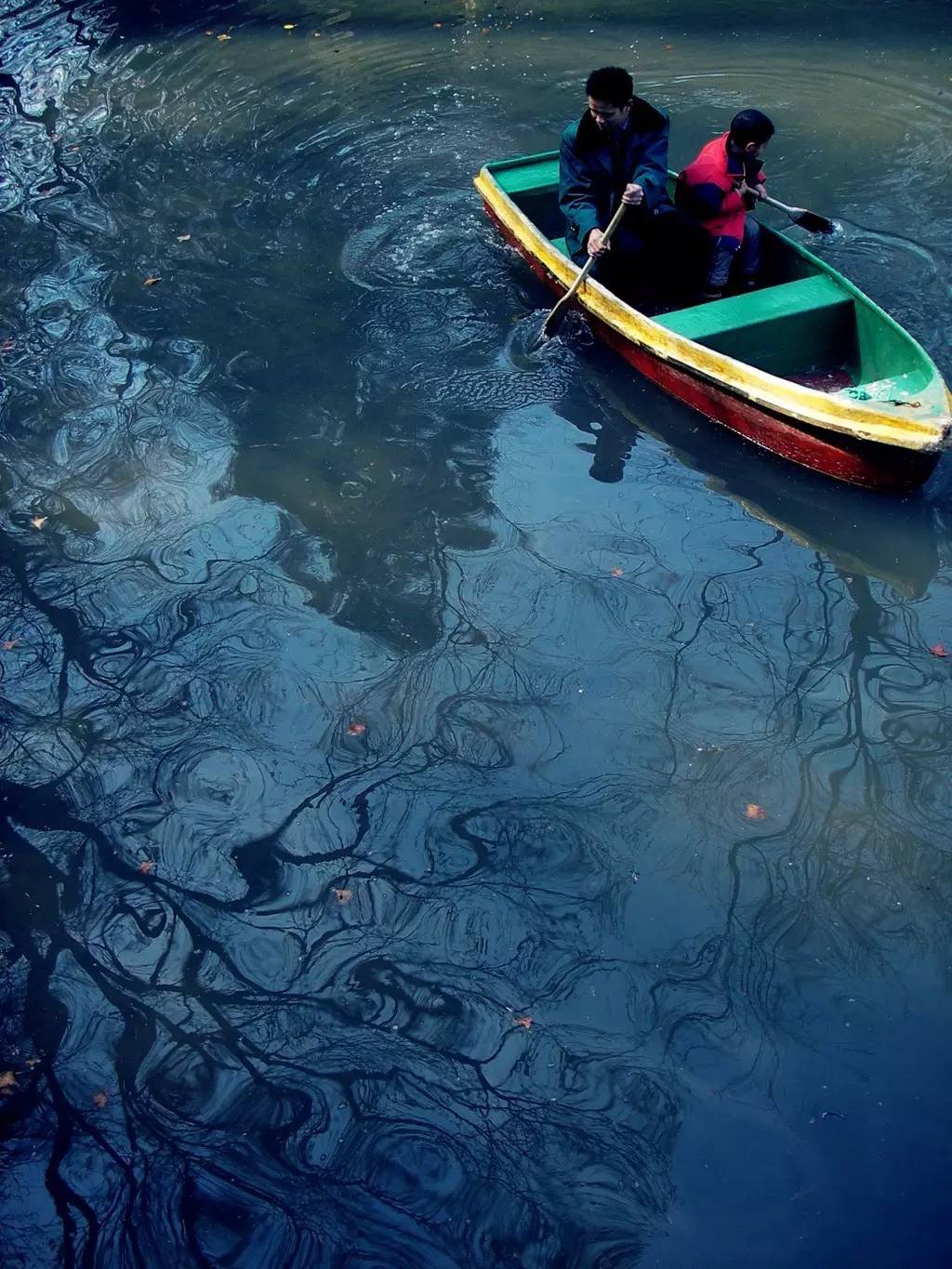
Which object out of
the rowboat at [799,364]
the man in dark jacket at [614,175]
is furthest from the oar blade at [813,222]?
the man in dark jacket at [614,175]

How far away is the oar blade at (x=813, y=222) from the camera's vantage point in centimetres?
701

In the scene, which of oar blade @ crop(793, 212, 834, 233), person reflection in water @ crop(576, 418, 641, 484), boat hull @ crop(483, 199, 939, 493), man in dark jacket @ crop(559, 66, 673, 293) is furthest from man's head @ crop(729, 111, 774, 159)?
person reflection in water @ crop(576, 418, 641, 484)

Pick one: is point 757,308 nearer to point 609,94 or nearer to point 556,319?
point 556,319

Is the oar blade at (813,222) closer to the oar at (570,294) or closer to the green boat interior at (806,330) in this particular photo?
the green boat interior at (806,330)

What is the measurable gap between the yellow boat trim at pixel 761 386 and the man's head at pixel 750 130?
109 centimetres

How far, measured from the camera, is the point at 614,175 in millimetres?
6656

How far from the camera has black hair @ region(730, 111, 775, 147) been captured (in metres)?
5.98

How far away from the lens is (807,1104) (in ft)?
12.2

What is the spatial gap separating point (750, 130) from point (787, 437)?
174 centimetres

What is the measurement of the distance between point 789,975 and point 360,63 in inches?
391

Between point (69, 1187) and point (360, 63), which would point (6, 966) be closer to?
point (69, 1187)

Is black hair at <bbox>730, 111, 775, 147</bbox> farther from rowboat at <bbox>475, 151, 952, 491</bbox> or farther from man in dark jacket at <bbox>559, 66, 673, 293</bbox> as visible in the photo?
rowboat at <bbox>475, 151, 952, 491</bbox>

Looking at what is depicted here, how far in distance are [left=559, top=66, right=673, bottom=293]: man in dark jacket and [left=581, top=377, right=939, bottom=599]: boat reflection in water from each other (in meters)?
1.04

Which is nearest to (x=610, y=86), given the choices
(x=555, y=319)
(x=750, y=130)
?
(x=750, y=130)
